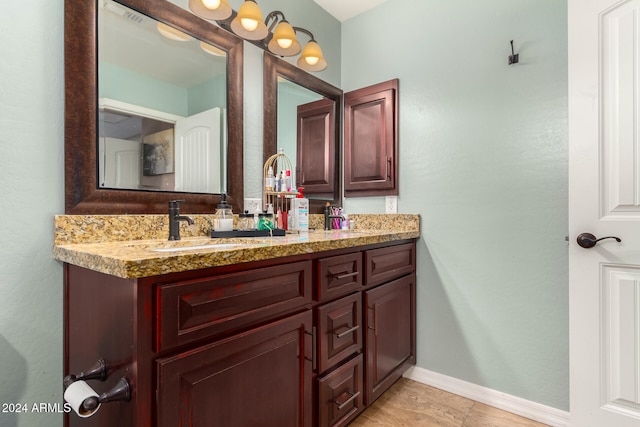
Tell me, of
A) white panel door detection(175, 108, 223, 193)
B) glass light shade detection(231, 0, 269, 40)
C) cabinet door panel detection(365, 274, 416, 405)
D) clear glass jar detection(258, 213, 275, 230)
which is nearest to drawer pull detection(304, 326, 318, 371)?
cabinet door panel detection(365, 274, 416, 405)

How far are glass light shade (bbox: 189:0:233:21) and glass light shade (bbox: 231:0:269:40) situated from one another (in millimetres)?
94

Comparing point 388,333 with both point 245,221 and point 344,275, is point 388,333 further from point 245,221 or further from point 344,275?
point 245,221

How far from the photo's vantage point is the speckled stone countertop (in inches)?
30.1

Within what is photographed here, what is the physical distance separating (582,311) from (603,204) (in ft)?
1.49

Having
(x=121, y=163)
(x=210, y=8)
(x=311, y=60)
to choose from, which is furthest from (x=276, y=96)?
(x=121, y=163)

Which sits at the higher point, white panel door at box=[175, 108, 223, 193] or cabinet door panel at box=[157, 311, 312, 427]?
white panel door at box=[175, 108, 223, 193]

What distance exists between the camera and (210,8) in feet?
4.37

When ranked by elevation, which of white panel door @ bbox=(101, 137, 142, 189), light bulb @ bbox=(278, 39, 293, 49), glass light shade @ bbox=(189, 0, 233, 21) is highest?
light bulb @ bbox=(278, 39, 293, 49)

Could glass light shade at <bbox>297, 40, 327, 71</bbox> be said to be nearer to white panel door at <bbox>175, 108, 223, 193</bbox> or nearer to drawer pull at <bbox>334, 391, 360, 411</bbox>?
white panel door at <bbox>175, 108, 223, 193</bbox>

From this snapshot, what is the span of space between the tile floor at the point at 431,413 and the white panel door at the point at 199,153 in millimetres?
1382

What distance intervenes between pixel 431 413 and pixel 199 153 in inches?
68.8

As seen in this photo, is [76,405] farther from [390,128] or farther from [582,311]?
[390,128]

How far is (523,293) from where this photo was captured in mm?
1645

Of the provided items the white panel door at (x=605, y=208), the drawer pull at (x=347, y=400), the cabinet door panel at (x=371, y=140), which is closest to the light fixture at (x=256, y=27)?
the cabinet door panel at (x=371, y=140)
